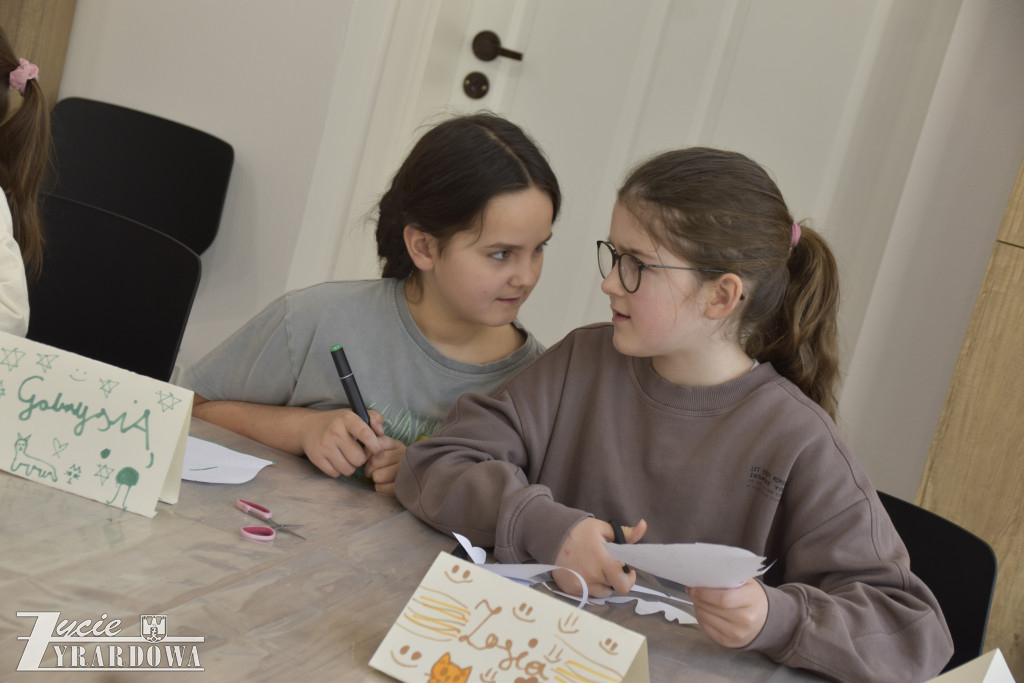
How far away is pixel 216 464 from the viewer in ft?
3.27

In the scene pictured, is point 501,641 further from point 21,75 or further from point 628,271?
point 21,75

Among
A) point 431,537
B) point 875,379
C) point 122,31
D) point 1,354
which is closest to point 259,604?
point 431,537

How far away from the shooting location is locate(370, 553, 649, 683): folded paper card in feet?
2.23

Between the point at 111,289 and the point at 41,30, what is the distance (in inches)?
50.9

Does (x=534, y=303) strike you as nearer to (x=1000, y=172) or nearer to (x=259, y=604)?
(x=1000, y=172)

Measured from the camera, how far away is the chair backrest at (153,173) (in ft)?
7.57

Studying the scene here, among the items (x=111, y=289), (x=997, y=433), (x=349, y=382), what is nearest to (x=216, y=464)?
(x=349, y=382)

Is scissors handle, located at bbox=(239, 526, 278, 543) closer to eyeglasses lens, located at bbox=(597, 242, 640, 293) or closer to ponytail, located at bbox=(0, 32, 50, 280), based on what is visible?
eyeglasses lens, located at bbox=(597, 242, 640, 293)

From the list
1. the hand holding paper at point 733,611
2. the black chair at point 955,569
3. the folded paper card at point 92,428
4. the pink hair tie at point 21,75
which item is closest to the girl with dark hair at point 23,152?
the pink hair tie at point 21,75

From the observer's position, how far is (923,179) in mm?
1791

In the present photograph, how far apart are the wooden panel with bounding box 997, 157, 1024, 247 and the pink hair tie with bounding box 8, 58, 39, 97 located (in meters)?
1.51

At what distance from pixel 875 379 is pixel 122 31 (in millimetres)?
2015

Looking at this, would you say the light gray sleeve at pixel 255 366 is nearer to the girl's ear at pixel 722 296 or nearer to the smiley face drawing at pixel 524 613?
the girl's ear at pixel 722 296

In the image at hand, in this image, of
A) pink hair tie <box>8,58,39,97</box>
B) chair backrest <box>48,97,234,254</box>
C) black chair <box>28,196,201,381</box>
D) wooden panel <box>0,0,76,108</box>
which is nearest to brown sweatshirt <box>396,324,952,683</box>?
black chair <box>28,196,201,381</box>
